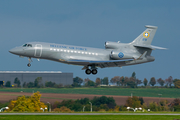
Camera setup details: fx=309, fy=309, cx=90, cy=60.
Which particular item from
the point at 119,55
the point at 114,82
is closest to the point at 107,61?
the point at 119,55

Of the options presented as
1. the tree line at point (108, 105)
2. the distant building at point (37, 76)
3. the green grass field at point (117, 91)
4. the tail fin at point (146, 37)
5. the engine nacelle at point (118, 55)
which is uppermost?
the tail fin at point (146, 37)

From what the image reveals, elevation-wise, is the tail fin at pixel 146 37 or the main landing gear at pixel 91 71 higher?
the tail fin at pixel 146 37

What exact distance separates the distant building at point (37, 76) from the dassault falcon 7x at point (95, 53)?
268 ft

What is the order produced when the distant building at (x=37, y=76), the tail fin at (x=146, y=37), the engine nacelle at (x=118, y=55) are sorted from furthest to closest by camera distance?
the distant building at (x=37, y=76)
the tail fin at (x=146, y=37)
the engine nacelle at (x=118, y=55)

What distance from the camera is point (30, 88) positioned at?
131 m

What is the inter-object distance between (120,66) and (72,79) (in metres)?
85.6

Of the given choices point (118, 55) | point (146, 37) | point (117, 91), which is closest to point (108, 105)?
point (117, 91)

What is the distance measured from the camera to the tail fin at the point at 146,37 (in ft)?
168

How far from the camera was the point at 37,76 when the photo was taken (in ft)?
433

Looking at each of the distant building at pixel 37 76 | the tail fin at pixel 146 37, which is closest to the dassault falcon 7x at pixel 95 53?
the tail fin at pixel 146 37

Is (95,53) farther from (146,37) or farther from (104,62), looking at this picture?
(146,37)

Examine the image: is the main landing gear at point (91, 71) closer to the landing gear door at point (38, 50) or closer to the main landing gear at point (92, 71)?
the main landing gear at point (92, 71)

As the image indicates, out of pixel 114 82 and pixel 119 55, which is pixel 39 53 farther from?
pixel 114 82

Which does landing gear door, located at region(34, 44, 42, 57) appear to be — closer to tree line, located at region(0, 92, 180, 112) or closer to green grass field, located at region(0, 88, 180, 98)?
tree line, located at region(0, 92, 180, 112)
